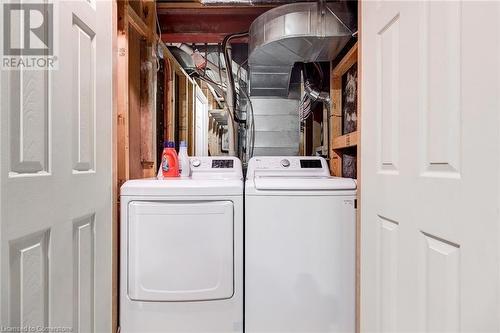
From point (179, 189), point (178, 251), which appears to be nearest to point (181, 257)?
point (178, 251)

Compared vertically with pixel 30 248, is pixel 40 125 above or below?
above

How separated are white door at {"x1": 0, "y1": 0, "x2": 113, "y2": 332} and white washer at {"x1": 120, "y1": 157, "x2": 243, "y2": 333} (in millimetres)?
128

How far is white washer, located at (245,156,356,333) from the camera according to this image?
4.74ft

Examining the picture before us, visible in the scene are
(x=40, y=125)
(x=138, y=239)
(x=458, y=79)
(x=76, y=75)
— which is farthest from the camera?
(x=138, y=239)

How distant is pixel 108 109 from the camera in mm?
1279

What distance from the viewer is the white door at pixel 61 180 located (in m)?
0.74

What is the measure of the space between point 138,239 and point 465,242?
130 cm

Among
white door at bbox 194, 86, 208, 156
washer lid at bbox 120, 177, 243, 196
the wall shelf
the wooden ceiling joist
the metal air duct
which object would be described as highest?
the wooden ceiling joist

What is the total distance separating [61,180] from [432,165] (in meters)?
1.13

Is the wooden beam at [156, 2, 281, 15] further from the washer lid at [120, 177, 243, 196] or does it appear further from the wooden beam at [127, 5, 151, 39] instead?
the washer lid at [120, 177, 243, 196]

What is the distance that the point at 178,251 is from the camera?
4.68ft

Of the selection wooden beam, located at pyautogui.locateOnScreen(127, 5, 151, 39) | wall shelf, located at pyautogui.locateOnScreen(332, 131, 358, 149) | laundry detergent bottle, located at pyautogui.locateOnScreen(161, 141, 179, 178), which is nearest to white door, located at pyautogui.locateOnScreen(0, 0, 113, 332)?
wooden beam, located at pyautogui.locateOnScreen(127, 5, 151, 39)

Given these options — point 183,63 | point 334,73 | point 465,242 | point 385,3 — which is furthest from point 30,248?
point 183,63

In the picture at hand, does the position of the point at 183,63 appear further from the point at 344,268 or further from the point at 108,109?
the point at 344,268
